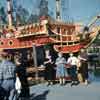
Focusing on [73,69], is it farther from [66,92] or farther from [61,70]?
[66,92]

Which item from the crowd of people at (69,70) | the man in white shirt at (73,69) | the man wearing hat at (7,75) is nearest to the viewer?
the man wearing hat at (7,75)

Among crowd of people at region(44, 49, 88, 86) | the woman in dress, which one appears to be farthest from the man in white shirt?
the woman in dress

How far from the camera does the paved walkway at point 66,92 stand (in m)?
13.5

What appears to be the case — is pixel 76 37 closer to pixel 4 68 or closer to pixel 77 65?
pixel 77 65

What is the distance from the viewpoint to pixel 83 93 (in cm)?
1428

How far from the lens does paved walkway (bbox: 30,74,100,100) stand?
533 inches

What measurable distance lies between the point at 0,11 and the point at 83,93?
54.9 metres

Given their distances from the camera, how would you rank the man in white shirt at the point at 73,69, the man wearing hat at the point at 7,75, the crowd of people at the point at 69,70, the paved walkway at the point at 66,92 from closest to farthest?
the man wearing hat at the point at 7,75, the paved walkway at the point at 66,92, the crowd of people at the point at 69,70, the man in white shirt at the point at 73,69

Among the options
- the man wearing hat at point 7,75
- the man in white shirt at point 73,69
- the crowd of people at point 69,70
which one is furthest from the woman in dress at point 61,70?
the man wearing hat at point 7,75

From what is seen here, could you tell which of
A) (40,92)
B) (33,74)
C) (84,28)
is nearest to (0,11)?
(84,28)

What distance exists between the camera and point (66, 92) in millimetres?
14797

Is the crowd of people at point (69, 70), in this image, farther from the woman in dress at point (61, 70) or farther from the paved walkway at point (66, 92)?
the paved walkway at point (66, 92)

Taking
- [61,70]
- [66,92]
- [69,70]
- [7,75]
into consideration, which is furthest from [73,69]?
[7,75]

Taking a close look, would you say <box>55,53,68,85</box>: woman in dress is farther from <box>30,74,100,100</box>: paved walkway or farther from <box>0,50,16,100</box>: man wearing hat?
<box>0,50,16,100</box>: man wearing hat
